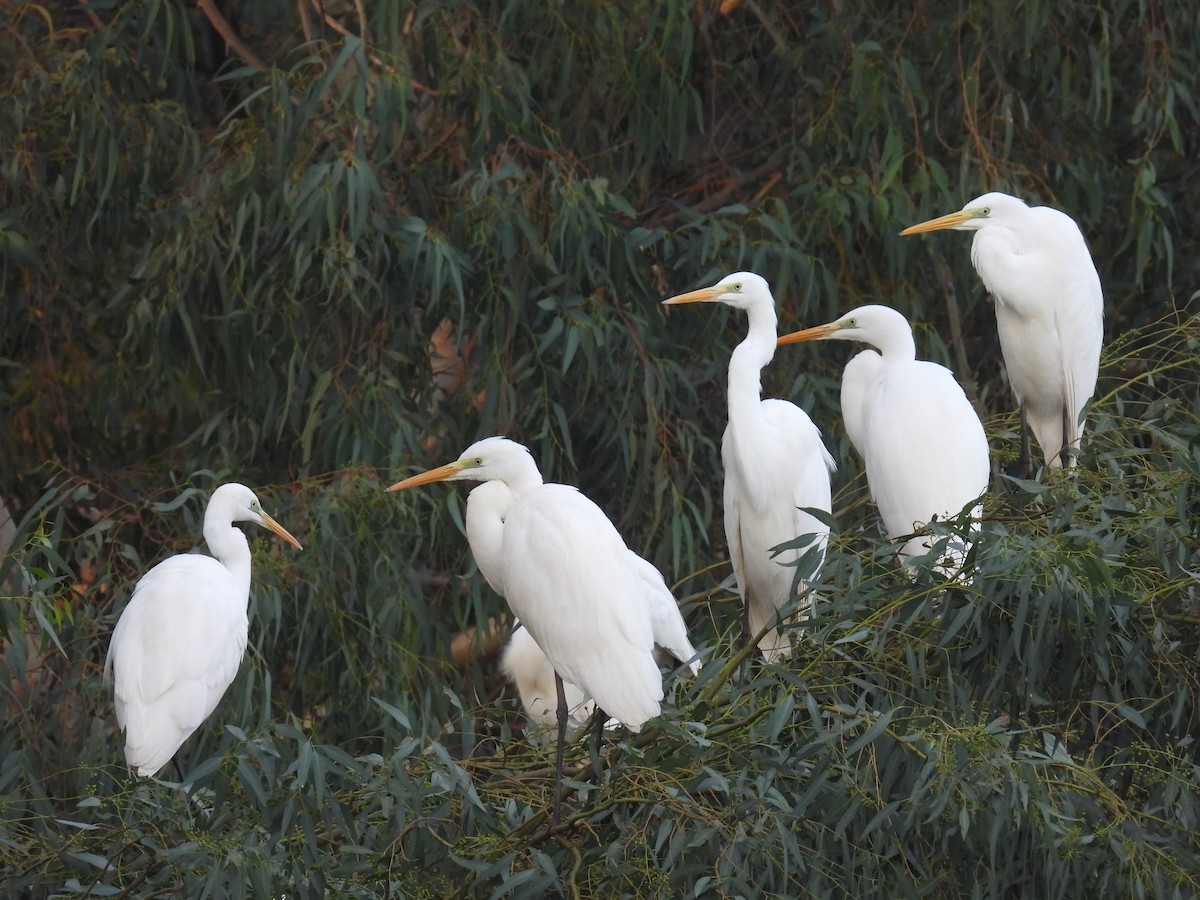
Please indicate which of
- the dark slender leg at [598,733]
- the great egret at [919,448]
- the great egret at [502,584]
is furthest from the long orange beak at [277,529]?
the great egret at [919,448]

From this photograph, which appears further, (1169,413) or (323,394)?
(323,394)

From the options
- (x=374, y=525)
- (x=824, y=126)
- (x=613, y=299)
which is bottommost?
(x=374, y=525)

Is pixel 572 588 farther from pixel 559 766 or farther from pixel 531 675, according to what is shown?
pixel 531 675

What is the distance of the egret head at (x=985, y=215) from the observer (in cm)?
357

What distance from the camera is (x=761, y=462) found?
343 cm

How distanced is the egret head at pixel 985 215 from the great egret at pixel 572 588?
988 millimetres

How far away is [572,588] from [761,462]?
2.16ft

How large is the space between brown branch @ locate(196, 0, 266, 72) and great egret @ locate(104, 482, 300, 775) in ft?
5.76

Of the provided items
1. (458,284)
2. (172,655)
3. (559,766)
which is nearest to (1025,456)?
(458,284)

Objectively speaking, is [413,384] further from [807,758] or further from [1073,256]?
[807,758]

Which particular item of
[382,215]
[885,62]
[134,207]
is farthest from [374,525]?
[885,62]

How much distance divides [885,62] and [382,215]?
3.91 ft

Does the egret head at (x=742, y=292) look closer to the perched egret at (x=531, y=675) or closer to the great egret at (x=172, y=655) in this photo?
the perched egret at (x=531, y=675)

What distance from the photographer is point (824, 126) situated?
4.36 m
